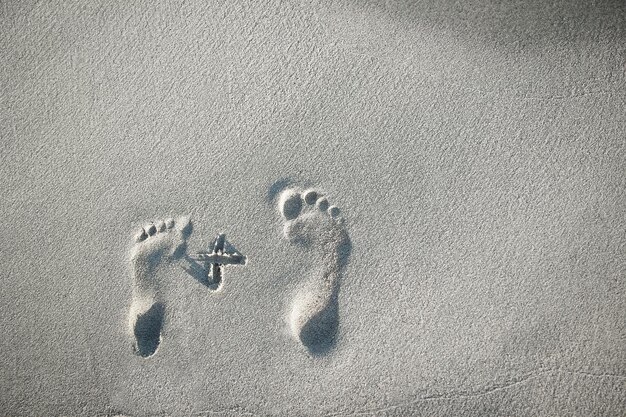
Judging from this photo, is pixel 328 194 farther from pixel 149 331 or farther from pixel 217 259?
pixel 149 331

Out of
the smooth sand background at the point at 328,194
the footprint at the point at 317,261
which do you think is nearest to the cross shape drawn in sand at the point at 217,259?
the smooth sand background at the point at 328,194

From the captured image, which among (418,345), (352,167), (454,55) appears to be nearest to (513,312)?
(418,345)

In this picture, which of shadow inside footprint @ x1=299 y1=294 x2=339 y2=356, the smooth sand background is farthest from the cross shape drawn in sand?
shadow inside footprint @ x1=299 y1=294 x2=339 y2=356

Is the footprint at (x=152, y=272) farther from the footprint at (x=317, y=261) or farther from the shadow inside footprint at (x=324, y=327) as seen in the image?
the shadow inside footprint at (x=324, y=327)

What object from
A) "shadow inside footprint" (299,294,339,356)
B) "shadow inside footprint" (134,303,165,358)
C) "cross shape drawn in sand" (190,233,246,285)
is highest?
"cross shape drawn in sand" (190,233,246,285)

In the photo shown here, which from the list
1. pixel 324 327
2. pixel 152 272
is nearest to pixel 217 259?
pixel 152 272

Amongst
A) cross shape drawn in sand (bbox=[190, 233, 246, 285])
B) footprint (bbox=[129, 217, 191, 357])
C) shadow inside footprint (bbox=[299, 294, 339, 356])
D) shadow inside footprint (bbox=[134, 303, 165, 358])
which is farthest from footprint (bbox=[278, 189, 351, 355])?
shadow inside footprint (bbox=[134, 303, 165, 358])

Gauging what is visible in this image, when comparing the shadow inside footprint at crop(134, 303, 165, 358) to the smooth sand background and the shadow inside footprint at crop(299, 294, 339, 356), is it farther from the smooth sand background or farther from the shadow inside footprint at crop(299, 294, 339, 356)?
the shadow inside footprint at crop(299, 294, 339, 356)

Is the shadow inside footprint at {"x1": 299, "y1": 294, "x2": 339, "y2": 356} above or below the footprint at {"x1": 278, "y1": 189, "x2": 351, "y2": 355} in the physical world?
below
